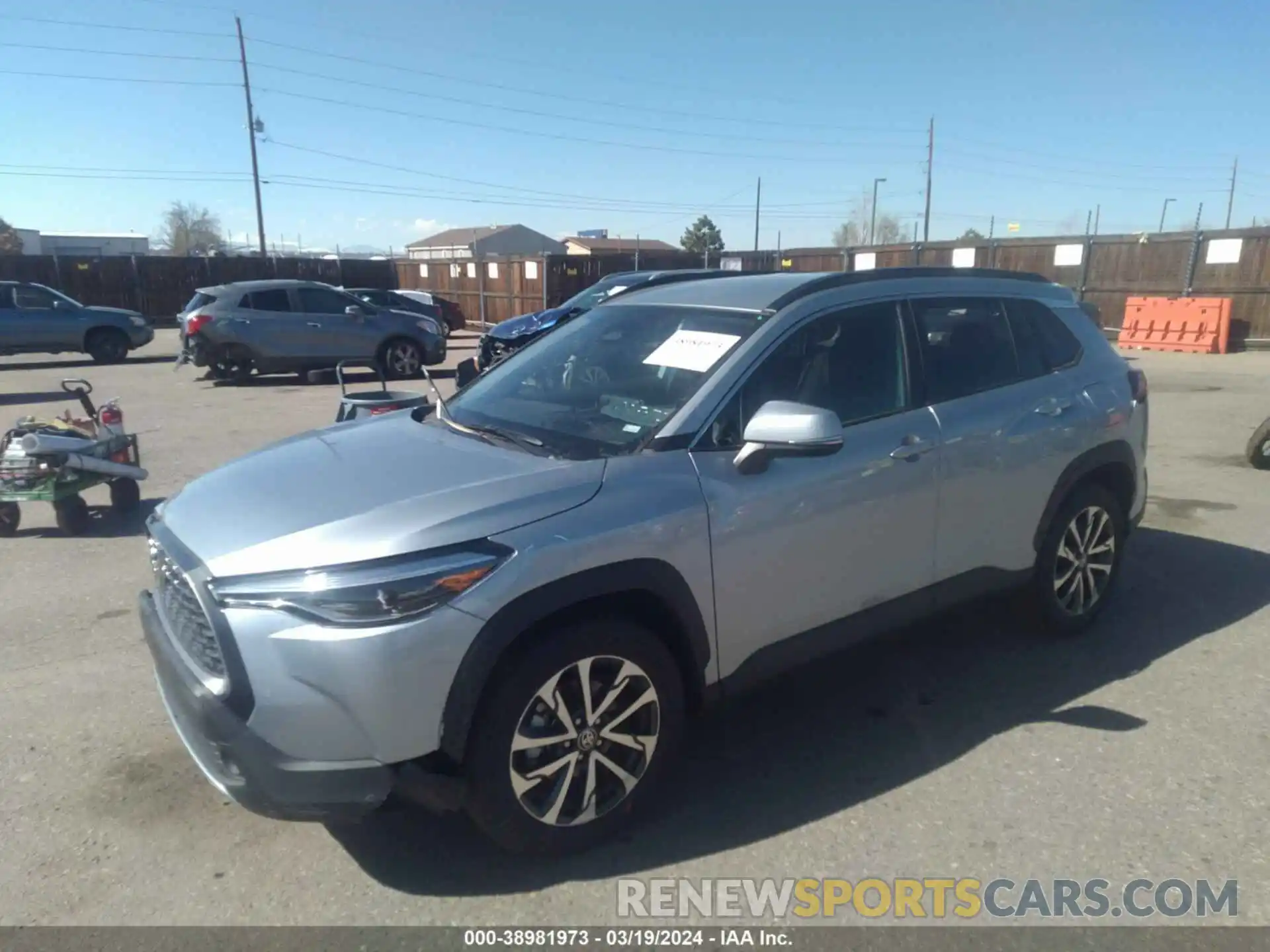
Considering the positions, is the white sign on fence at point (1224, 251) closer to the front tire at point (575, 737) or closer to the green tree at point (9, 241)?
the front tire at point (575, 737)

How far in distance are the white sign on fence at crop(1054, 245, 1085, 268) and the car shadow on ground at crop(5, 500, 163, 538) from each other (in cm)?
2184

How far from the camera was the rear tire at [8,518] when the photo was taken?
641 cm

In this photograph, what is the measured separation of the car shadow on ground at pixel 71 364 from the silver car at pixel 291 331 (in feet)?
15.1

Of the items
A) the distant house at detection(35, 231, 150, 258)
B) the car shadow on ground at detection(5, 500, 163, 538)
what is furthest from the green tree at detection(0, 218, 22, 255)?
the car shadow on ground at detection(5, 500, 163, 538)

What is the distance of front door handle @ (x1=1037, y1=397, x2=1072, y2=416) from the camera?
13.4 ft

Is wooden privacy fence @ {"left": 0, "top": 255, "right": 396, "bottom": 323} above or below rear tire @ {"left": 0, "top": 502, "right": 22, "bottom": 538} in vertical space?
above

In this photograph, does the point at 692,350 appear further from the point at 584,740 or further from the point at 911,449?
the point at 584,740

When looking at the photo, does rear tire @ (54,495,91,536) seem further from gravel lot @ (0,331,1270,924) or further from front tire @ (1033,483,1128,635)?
front tire @ (1033,483,1128,635)

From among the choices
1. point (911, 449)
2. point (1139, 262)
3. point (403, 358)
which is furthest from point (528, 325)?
point (1139, 262)

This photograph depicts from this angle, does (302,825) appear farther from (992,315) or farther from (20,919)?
(992,315)

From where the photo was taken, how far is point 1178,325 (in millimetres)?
19562

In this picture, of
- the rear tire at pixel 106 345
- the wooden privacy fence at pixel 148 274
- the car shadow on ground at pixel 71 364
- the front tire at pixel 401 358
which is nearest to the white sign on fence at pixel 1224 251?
the front tire at pixel 401 358

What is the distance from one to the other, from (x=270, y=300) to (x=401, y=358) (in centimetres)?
239

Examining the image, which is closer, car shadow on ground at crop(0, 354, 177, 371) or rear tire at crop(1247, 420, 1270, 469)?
rear tire at crop(1247, 420, 1270, 469)
